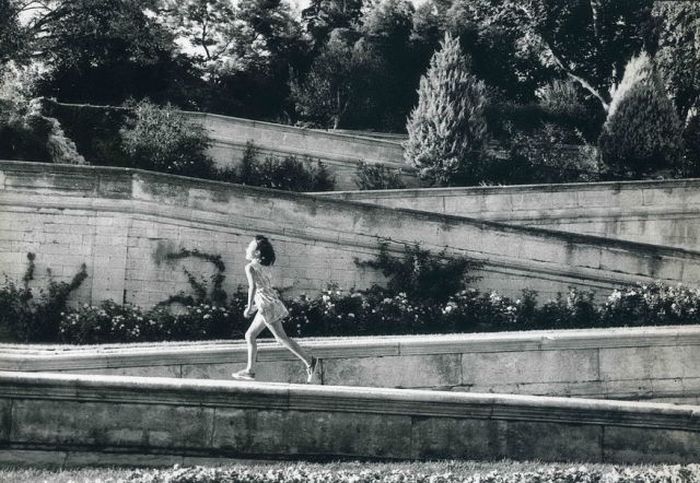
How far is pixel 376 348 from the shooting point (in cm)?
1136

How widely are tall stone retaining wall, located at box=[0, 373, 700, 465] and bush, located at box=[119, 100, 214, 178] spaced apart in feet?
33.8

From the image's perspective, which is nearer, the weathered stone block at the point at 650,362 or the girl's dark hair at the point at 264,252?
the girl's dark hair at the point at 264,252

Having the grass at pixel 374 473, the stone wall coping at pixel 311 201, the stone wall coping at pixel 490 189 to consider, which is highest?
the stone wall coping at pixel 490 189

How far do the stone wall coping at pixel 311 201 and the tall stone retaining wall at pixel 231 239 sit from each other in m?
0.02

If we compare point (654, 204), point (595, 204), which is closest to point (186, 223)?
point (595, 204)

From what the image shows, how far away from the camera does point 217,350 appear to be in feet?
36.7

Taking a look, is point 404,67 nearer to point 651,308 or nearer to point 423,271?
point 423,271

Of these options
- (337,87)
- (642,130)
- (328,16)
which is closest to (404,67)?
(337,87)

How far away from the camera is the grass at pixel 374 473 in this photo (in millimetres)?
7297

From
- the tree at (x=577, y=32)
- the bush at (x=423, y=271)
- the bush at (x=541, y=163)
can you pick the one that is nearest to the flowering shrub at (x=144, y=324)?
the bush at (x=423, y=271)

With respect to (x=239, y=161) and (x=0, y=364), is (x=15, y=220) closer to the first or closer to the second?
(x=0, y=364)

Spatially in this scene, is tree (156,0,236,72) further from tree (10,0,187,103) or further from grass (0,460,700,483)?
grass (0,460,700,483)

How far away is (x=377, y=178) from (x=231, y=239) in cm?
495

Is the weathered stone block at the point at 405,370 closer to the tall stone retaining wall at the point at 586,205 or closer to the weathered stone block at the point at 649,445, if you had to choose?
the weathered stone block at the point at 649,445
